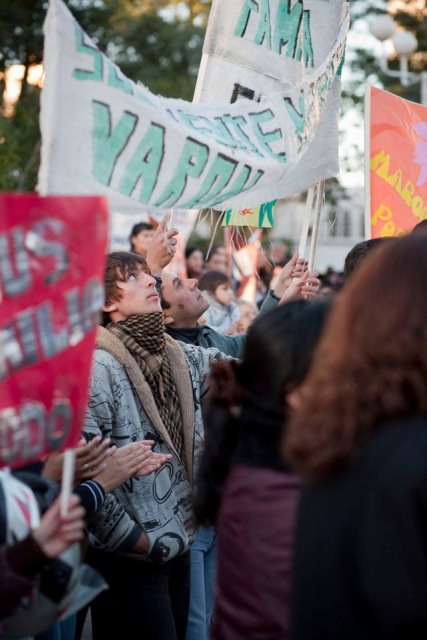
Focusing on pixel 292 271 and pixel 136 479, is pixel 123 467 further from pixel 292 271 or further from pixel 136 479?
pixel 292 271

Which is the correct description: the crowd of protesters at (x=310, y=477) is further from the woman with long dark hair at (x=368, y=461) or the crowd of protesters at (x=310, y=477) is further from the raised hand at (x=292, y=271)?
the raised hand at (x=292, y=271)

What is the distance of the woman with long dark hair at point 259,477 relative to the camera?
88.2 inches

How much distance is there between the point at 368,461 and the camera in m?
1.95

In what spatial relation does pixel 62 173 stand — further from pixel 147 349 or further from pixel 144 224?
pixel 144 224

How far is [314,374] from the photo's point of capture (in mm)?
2057

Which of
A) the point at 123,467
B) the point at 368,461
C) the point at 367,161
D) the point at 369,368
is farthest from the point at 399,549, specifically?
the point at 367,161

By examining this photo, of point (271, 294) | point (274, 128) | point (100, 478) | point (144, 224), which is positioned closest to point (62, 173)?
point (274, 128)

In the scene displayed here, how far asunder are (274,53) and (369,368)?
107 inches

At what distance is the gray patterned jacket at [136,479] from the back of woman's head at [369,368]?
1946mm

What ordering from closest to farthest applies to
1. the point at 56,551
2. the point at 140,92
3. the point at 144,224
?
the point at 56,551
the point at 140,92
the point at 144,224

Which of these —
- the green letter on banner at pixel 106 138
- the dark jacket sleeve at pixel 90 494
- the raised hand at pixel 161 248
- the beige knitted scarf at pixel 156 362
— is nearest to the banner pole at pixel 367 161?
the raised hand at pixel 161 248

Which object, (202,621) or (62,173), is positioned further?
(202,621)

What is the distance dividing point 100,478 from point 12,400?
1.06 m

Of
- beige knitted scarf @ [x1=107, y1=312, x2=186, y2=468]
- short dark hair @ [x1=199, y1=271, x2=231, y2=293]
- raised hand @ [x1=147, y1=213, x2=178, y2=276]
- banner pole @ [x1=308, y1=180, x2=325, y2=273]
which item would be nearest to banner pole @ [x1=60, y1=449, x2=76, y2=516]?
beige knitted scarf @ [x1=107, y1=312, x2=186, y2=468]
